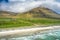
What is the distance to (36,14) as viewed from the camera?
9.98 metres

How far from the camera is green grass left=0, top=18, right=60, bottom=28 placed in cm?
906

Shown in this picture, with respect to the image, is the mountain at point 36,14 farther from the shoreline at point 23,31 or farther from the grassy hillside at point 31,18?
the shoreline at point 23,31

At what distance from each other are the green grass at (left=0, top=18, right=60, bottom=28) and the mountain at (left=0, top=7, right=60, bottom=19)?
0.21 metres

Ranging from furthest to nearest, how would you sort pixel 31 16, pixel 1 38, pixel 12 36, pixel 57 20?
1. pixel 57 20
2. pixel 31 16
3. pixel 12 36
4. pixel 1 38

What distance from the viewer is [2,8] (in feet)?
30.5

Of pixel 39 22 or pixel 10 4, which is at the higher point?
pixel 10 4

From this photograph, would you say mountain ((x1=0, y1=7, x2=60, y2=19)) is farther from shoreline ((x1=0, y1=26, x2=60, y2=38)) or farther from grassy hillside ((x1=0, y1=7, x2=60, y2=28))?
shoreline ((x1=0, y1=26, x2=60, y2=38))

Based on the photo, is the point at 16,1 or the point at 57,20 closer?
the point at 16,1

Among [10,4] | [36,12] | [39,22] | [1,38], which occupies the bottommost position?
[1,38]

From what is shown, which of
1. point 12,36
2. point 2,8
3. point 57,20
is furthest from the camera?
point 57,20

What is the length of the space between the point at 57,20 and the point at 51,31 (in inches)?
37.5

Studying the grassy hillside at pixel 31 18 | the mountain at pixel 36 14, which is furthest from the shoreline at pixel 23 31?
the mountain at pixel 36 14

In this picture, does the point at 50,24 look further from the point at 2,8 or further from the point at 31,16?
the point at 2,8

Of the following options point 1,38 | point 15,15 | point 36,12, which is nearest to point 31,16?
point 36,12
